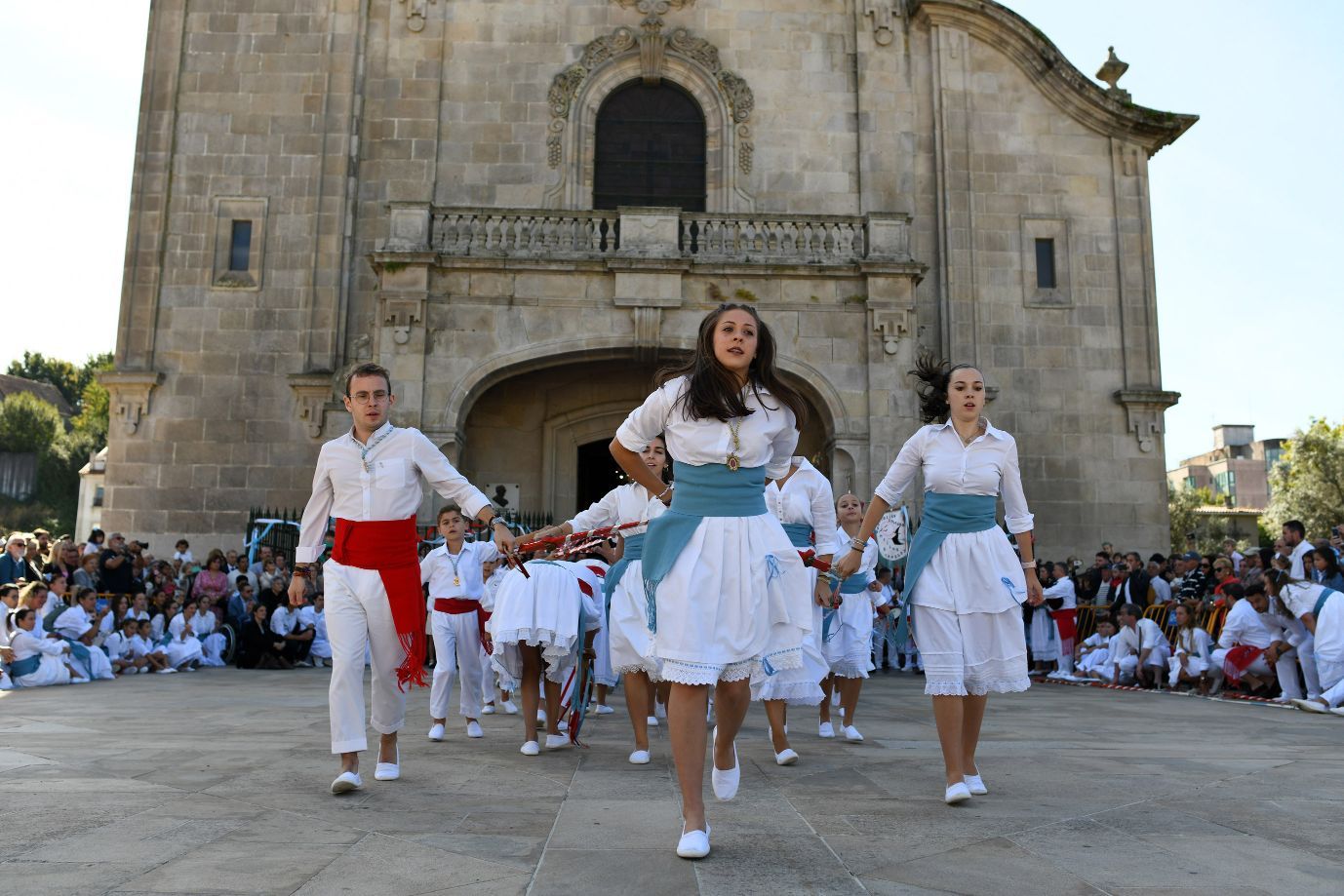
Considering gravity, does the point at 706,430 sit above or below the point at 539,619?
above

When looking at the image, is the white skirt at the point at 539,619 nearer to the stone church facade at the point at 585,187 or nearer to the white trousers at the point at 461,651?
the white trousers at the point at 461,651

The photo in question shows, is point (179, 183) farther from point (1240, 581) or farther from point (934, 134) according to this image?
point (1240, 581)

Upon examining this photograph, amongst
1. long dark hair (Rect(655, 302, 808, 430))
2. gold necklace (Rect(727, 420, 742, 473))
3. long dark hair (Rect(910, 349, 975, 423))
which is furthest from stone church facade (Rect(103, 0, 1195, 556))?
gold necklace (Rect(727, 420, 742, 473))

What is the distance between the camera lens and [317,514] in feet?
19.2

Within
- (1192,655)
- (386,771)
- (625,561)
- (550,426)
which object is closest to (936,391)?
(625,561)

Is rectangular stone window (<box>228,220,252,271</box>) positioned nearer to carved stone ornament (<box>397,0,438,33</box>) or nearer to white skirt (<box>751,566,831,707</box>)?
carved stone ornament (<box>397,0,438,33</box>)

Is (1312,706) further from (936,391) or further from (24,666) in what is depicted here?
(24,666)

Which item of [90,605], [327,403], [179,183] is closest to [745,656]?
[90,605]

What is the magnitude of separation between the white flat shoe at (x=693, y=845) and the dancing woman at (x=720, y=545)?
0.78 ft

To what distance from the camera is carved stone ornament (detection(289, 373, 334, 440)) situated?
18.8 metres

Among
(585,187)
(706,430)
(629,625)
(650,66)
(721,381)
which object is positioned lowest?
(629,625)

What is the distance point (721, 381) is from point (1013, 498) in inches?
85.7

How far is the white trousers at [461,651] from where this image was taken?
26.2 ft

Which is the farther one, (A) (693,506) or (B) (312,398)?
(B) (312,398)
